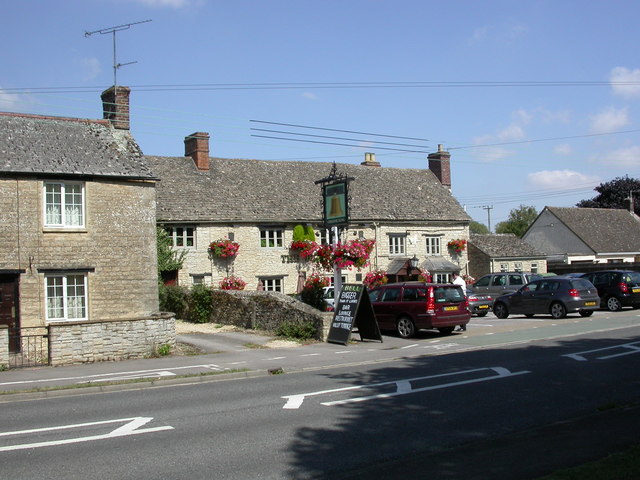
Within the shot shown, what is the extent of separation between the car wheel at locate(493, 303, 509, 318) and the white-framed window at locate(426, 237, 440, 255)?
48.1 feet

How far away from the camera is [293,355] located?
698 inches

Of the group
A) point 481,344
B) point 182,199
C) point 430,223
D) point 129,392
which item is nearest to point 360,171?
point 430,223

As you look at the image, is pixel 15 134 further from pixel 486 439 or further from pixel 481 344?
pixel 486 439

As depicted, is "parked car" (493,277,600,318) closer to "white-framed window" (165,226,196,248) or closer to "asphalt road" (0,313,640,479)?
"asphalt road" (0,313,640,479)

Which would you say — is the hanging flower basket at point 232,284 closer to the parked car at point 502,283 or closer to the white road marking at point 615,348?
the parked car at point 502,283

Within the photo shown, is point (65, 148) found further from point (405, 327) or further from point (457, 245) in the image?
point (457, 245)

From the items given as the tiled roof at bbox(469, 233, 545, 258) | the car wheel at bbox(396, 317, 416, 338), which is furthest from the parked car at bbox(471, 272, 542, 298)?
the car wheel at bbox(396, 317, 416, 338)

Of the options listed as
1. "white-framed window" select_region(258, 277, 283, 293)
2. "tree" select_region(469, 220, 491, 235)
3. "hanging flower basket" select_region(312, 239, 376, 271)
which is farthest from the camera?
"tree" select_region(469, 220, 491, 235)

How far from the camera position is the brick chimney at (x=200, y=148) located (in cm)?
3906

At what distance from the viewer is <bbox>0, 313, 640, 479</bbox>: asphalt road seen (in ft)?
24.6

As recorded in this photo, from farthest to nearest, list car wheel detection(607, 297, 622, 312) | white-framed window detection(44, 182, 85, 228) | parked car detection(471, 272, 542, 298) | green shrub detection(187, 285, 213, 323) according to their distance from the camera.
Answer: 1. parked car detection(471, 272, 542, 298)
2. car wheel detection(607, 297, 622, 312)
3. green shrub detection(187, 285, 213, 323)
4. white-framed window detection(44, 182, 85, 228)

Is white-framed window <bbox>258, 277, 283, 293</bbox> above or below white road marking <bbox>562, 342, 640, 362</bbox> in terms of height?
above

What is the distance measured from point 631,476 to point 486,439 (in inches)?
99.5

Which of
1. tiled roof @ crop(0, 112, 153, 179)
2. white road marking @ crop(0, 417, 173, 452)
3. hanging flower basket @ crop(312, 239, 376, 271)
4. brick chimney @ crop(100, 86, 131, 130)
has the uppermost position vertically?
brick chimney @ crop(100, 86, 131, 130)
